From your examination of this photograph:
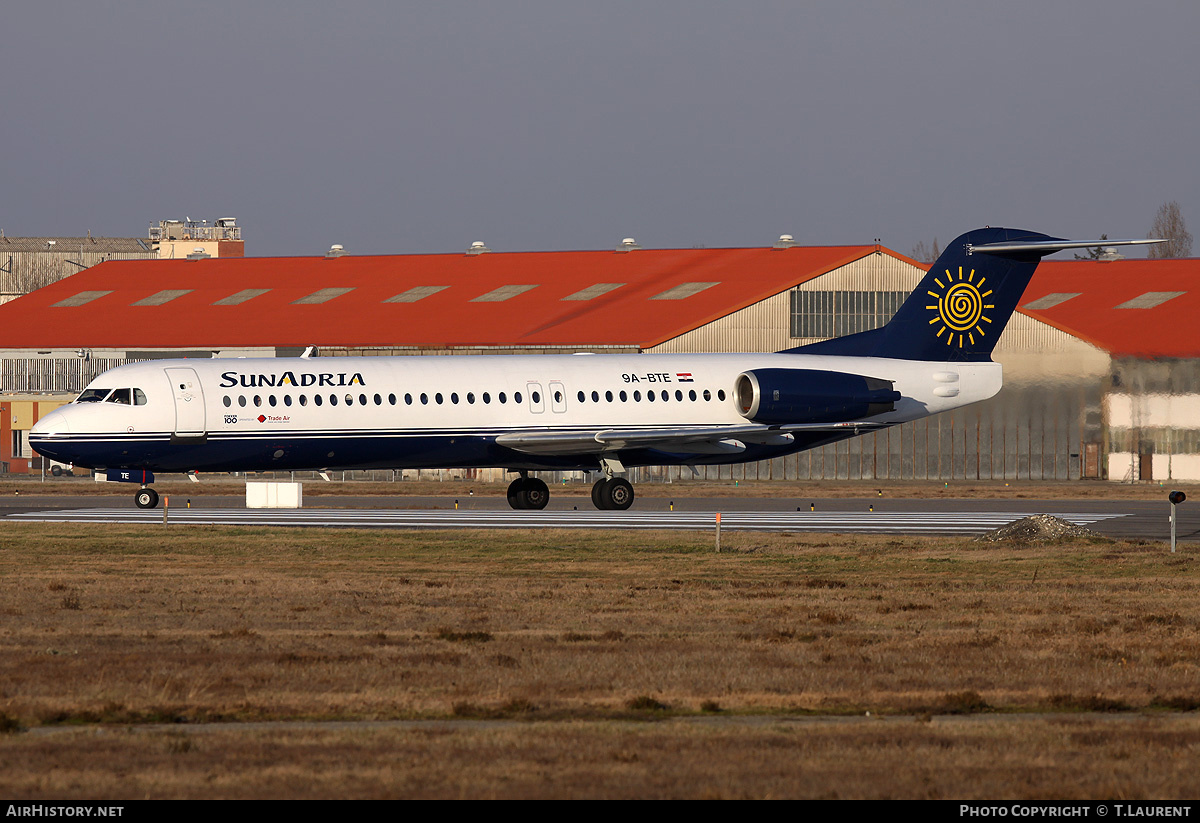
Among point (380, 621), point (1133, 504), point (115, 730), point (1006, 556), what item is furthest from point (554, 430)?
point (115, 730)

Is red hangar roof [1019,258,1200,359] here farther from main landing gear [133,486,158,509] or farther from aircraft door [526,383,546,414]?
main landing gear [133,486,158,509]

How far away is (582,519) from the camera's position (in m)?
37.2

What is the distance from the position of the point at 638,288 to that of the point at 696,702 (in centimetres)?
5729

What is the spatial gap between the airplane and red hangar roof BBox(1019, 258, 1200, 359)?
15.9 metres

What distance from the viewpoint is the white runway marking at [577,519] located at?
3503 centimetres

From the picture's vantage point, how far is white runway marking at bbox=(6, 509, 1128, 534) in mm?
35031

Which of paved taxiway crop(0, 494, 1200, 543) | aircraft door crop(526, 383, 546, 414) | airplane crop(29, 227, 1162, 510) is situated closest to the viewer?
paved taxiway crop(0, 494, 1200, 543)

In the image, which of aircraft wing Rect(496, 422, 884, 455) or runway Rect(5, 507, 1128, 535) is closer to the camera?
runway Rect(5, 507, 1128, 535)

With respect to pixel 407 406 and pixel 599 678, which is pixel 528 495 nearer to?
pixel 407 406

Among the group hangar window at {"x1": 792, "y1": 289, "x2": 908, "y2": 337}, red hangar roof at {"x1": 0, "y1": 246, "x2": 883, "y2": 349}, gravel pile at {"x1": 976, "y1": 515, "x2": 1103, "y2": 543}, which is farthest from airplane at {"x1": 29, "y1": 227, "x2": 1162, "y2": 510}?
hangar window at {"x1": 792, "y1": 289, "x2": 908, "y2": 337}

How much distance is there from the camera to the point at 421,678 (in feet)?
46.2

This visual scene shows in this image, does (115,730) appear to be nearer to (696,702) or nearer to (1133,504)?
(696,702)

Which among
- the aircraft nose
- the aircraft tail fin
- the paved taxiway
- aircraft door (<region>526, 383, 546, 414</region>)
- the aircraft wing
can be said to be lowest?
A: the paved taxiway

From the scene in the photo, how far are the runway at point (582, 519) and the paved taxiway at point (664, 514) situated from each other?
0.02m
